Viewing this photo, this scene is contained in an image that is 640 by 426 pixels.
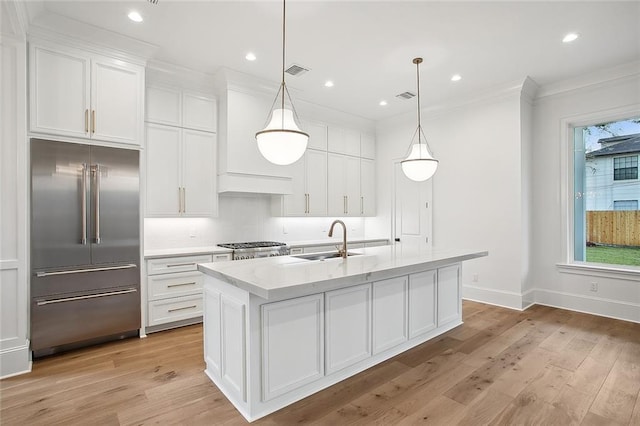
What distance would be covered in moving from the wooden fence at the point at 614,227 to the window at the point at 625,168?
439 mm

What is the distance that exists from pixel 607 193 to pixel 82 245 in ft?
20.0

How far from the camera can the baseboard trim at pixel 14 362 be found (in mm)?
2641

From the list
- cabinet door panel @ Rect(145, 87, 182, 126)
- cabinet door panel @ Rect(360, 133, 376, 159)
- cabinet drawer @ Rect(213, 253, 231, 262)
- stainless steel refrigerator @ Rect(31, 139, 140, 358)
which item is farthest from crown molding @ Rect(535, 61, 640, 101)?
stainless steel refrigerator @ Rect(31, 139, 140, 358)

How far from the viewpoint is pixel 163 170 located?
3.94 metres

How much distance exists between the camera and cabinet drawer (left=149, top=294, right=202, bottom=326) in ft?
11.8

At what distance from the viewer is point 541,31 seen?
3195 millimetres

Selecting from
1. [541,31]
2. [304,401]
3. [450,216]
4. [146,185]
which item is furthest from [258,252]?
[541,31]

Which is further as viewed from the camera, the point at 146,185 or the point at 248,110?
the point at 248,110

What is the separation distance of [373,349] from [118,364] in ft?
7.18

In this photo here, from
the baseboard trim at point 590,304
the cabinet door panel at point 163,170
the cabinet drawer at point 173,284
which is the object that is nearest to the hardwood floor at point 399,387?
the cabinet drawer at point 173,284

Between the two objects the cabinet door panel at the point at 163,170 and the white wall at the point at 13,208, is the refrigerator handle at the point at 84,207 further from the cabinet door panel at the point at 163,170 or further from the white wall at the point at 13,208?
the cabinet door panel at the point at 163,170

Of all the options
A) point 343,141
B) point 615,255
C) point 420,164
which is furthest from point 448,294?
point 343,141

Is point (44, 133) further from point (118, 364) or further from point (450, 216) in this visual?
point (450, 216)

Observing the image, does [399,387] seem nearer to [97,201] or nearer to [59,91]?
[97,201]
